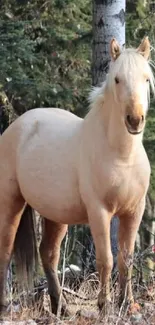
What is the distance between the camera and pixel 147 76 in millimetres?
4965

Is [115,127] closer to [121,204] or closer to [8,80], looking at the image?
[121,204]

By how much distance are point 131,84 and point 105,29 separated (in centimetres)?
254

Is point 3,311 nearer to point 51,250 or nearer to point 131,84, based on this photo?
point 51,250

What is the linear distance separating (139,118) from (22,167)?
53.3 inches

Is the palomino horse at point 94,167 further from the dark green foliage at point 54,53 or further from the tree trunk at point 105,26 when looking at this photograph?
the dark green foliage at point 54,53

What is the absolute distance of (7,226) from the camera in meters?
6.07

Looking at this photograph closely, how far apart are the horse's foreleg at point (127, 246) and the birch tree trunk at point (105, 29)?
197 cm

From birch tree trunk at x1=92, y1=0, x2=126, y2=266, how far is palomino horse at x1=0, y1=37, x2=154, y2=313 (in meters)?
→ 1.45

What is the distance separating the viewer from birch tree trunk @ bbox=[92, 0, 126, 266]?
23.6ft

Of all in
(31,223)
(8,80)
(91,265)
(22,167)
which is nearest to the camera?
(22,167)

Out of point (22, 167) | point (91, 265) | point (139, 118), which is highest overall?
point (139, 118)

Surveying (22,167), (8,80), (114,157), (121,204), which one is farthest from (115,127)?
(8,80)

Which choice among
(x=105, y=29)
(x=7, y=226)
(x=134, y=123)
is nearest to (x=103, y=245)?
(x=134, y=123)

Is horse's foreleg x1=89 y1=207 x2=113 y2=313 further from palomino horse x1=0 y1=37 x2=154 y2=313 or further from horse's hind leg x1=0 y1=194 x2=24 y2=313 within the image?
horse's hind leg x1=0 y1=194 x2=24 y2=313
